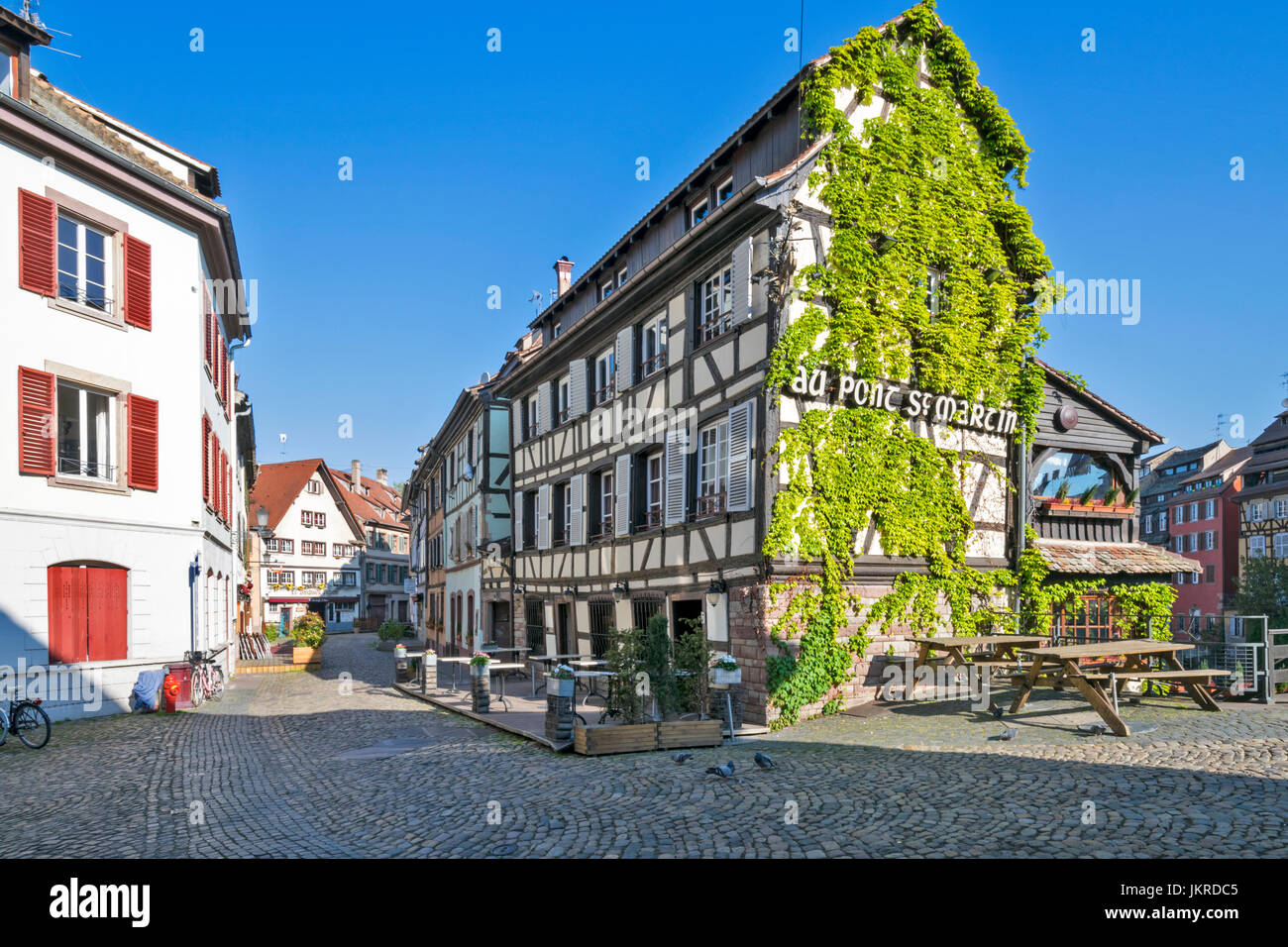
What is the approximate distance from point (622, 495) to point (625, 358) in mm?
2653

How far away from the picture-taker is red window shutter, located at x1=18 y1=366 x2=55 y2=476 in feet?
43.8

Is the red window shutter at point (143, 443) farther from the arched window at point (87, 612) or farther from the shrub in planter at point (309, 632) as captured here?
the shrub in planter at point (309, 632)

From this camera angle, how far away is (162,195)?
15586mm

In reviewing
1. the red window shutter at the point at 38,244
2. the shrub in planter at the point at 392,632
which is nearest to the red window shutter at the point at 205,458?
the red window shutter at the point at 38,244

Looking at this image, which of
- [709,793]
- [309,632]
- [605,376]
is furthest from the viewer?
[309,632]

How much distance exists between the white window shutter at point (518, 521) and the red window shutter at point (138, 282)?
32.5 feet

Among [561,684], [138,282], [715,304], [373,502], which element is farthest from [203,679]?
[373,502]

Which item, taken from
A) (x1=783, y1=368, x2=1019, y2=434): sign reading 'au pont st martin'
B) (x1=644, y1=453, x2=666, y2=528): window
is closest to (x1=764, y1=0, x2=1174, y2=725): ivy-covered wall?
(x1=783, y1=368, x2=1019, y2=434): sign reading 'au pont st martin'

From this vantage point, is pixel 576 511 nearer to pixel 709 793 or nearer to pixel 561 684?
pixel 561 684

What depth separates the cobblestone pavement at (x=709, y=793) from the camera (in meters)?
6.39

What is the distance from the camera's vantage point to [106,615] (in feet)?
46.9

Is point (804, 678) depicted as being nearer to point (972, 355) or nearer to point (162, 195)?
point (972, 355)
